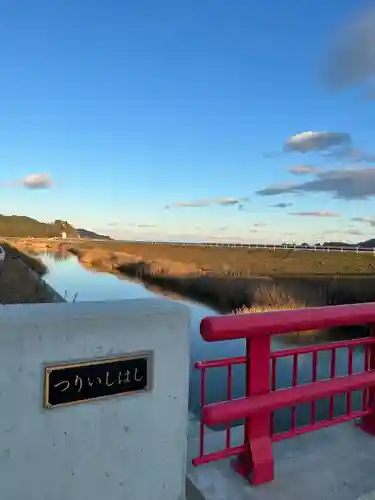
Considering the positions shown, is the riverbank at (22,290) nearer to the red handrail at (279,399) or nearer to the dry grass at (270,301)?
the dry grass at (270,301)

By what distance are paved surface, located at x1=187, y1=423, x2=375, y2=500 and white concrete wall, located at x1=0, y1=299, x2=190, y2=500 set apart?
0.41 metres

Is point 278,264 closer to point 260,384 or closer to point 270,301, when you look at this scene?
point 270,301

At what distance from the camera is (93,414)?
86.9 inches

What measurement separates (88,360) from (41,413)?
0.31 meters

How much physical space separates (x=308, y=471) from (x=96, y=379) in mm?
1665

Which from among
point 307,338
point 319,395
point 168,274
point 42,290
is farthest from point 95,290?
point 319,395

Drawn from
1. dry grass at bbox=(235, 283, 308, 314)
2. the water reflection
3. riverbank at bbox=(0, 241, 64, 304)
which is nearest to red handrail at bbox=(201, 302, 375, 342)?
dry grass at bbox=(235, 283, 308, 314)

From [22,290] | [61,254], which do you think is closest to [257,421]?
[22,290]

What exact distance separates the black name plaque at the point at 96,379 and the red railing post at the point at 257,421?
77cm

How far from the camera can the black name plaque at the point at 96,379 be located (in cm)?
208

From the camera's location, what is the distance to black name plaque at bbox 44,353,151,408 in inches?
81.8

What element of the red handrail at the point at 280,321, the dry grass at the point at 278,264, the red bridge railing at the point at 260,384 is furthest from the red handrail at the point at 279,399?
the dry grass at the point at 278,264

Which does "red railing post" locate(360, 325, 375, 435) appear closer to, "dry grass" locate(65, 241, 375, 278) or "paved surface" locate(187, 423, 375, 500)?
"paved surface" locate(187, 423, 375, 500)

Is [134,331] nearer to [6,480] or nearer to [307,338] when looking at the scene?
[6,480]
